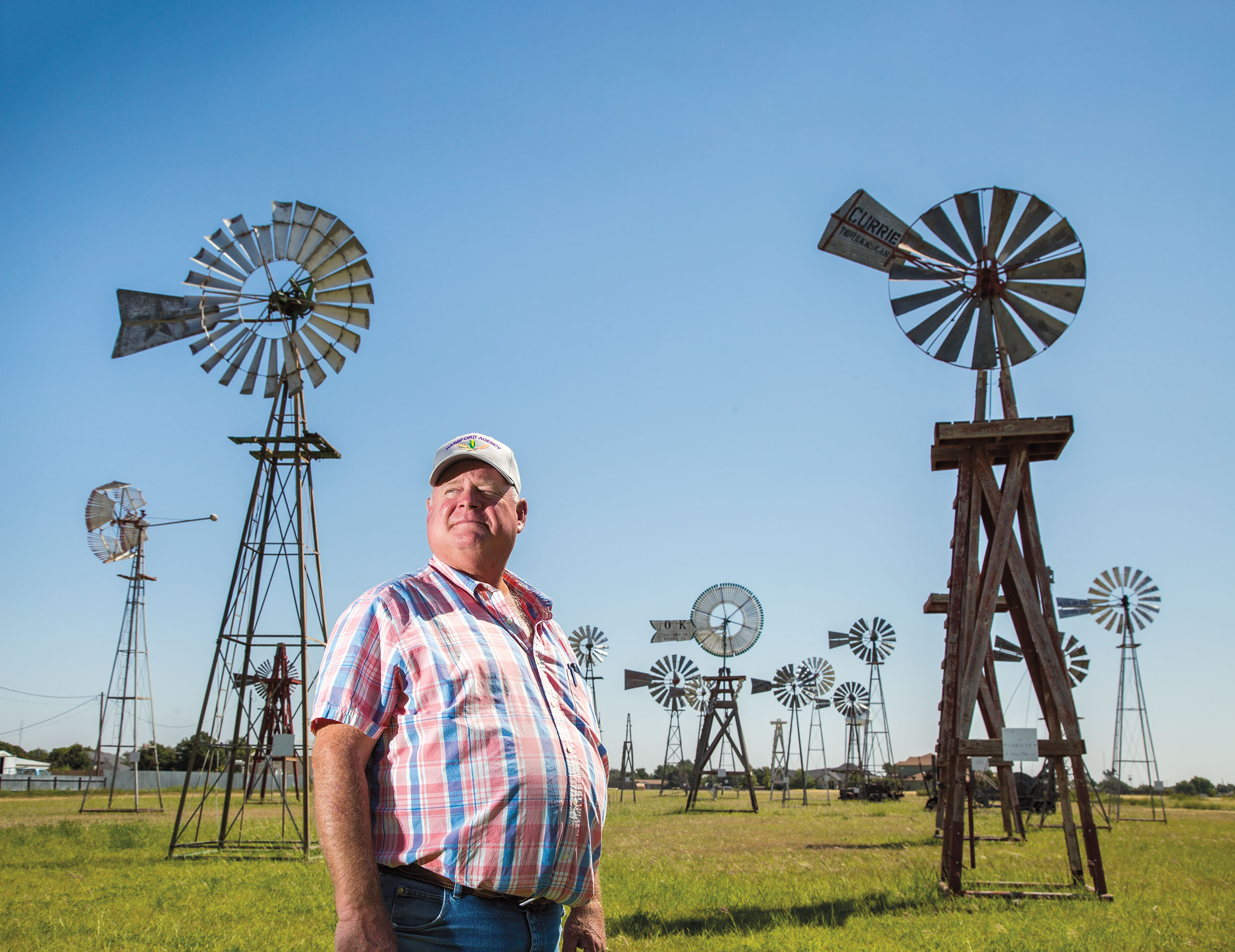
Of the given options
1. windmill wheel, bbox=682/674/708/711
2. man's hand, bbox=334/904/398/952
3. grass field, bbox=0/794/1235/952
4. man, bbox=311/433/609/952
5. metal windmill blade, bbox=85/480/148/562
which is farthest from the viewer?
windmill wheel, bbox=682/674/708/711

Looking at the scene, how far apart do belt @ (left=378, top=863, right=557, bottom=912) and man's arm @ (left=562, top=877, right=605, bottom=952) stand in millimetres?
405

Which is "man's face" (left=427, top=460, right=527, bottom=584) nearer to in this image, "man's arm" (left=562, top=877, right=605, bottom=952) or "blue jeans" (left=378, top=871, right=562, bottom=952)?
"blue jeans" (left=378, top=871, right=562, bottom=952)

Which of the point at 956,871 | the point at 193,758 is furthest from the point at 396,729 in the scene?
the point at 193,758

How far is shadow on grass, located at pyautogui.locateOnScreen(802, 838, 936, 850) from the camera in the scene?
36.9ft

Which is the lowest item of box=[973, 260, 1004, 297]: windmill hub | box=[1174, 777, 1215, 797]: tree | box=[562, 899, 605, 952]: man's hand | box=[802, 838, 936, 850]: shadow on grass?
box=[1174, 777, 1215, 797]: tree

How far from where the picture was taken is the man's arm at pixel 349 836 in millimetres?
1917

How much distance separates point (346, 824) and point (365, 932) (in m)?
0.23

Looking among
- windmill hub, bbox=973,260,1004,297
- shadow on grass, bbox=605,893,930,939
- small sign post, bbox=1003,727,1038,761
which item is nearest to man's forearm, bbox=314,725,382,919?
shadow on grass, bbox=605,893,930,939

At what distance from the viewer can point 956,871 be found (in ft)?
22.9

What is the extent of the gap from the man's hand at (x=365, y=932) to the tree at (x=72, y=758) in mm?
71549

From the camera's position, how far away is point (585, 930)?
251cm

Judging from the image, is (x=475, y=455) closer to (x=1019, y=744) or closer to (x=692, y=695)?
(x=1019, y=744)

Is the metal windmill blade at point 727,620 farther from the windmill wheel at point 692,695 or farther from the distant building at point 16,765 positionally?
the distant building at point 16,765

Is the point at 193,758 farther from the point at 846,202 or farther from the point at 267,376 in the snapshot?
the point at 846,202
